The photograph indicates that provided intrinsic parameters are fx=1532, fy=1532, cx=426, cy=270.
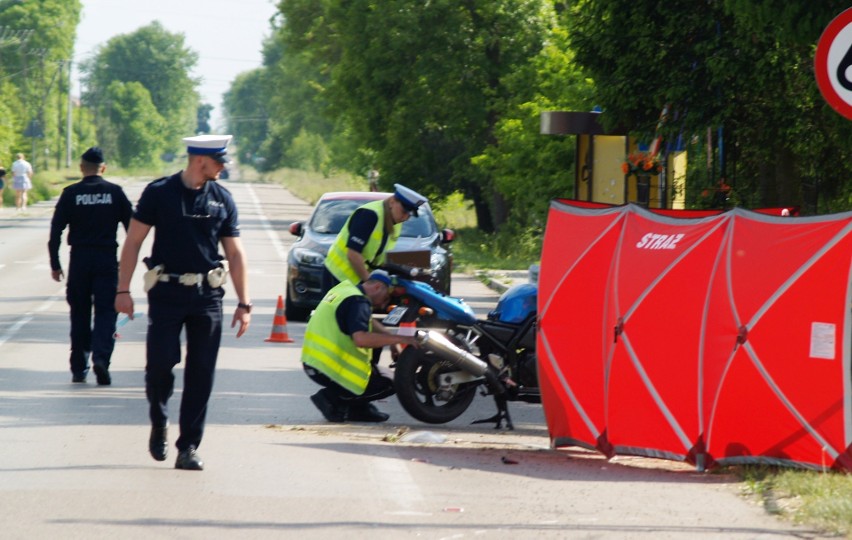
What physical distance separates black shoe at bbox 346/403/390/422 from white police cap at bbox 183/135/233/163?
3.00 m

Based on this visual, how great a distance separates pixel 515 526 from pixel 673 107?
8.61m

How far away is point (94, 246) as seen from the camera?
12461mm

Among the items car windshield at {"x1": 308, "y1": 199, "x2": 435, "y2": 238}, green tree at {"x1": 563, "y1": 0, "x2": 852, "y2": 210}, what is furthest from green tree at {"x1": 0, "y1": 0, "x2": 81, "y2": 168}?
green tree at {"x1": 563, "y1": 0, "x2": 852, "y2": 210}

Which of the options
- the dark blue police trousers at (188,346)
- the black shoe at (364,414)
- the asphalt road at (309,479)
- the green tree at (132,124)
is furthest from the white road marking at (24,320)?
the green tree at (132,124)

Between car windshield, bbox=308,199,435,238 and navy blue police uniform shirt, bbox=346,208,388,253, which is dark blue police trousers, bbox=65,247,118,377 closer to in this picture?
navy blue police uniform shirt, bbox=346,208,388,253

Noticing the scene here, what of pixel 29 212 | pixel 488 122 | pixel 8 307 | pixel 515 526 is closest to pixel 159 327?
pixel 515 526

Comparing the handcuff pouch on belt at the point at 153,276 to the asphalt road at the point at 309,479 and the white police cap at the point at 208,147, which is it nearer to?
the white police cap at the point at 208,147

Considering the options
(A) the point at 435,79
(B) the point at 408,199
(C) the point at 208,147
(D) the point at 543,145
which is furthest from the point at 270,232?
(C) the point at 208,147

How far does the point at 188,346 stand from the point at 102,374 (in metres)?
4.09

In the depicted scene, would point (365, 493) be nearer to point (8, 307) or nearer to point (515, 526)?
point (515, 526)

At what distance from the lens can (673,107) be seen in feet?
49.7

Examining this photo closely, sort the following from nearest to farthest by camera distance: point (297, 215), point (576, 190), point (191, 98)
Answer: point (576, 190), point (297, 215), point (191, 98)

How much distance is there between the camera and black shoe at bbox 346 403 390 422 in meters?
11.0

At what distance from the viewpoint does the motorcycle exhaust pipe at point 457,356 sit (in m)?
10.5
